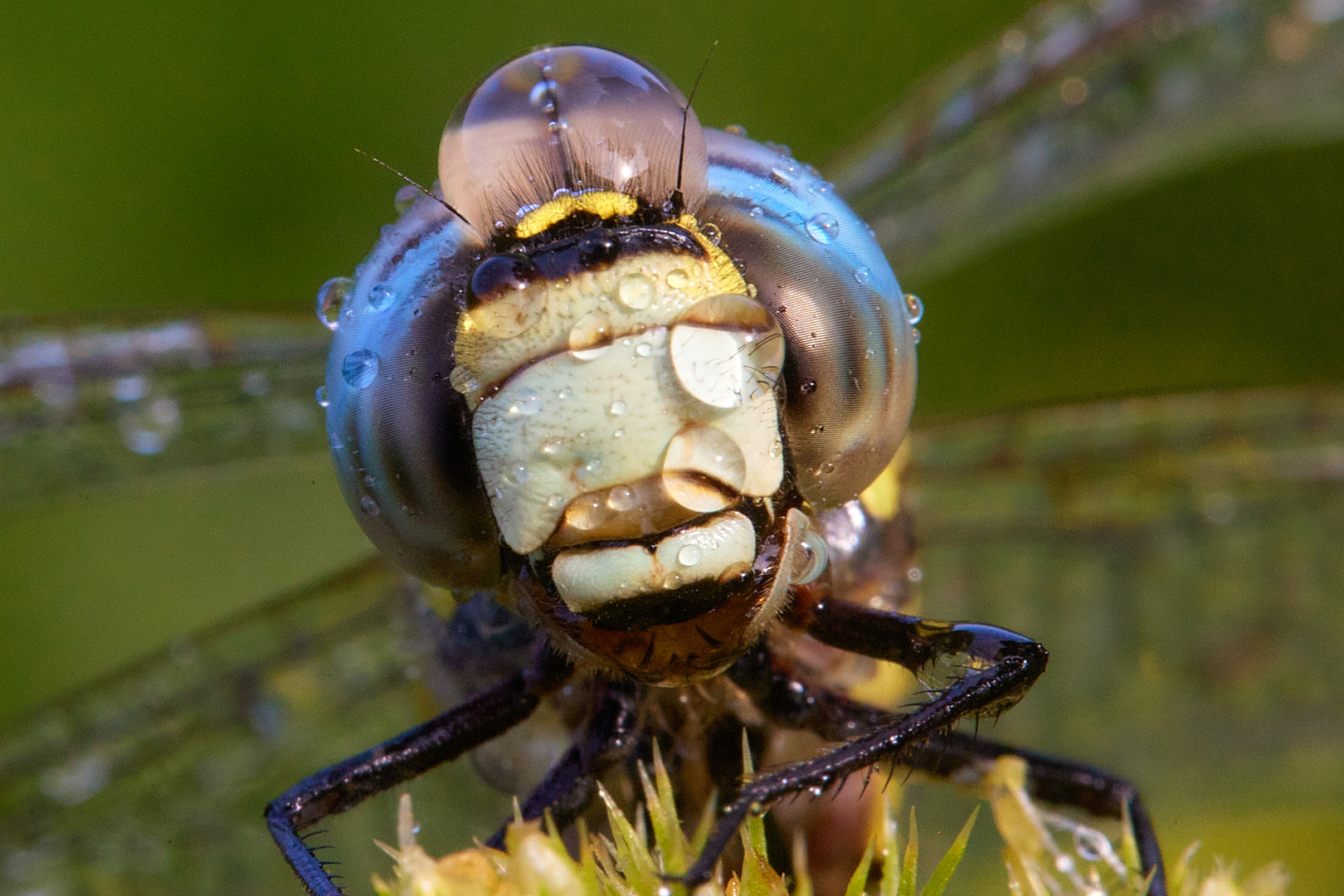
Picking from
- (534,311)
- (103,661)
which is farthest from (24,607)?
(534,311)

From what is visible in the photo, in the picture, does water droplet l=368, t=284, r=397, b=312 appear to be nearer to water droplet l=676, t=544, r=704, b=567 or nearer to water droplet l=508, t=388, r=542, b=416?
water droplet l=508, t=388, r=542, b=416

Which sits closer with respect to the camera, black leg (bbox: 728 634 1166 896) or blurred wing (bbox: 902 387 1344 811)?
black leg (bbox: 728 634 1166 896)

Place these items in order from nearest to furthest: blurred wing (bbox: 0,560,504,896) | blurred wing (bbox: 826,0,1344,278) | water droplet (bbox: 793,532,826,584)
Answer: water droplet (bbox: 793,532,826,584), blurred wing (bbox: 0,560,504,896), blurred wing (bbox: 826,0,1344,278)

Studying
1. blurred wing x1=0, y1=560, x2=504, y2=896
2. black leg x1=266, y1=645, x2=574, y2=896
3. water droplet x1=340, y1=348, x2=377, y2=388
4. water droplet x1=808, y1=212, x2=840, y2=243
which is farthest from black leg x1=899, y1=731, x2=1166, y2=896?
blurred wing x1=0, y1=560, x2=504, y2=896

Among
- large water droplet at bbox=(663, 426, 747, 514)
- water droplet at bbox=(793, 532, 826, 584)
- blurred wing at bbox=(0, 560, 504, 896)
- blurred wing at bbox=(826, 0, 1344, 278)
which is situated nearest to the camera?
large water droplet at bbox=(663, 426, 747, 514)

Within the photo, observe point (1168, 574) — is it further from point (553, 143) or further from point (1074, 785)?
point (553, 143)

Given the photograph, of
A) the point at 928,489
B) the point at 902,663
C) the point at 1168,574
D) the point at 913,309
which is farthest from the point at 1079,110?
the point at 902,663

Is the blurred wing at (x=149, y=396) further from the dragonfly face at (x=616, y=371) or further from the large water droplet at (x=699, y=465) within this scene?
the large water droplet at (x=699, y=465)
